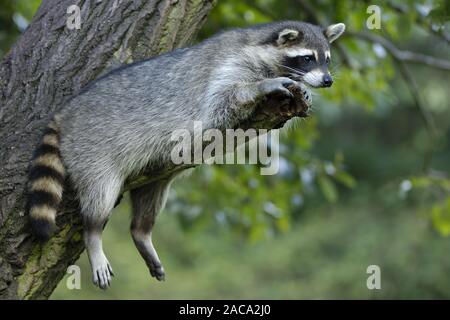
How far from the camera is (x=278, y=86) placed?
624cm

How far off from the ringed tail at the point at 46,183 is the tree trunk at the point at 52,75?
97 millimetres

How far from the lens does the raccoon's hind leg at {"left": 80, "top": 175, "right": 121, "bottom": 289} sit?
6.45 metres

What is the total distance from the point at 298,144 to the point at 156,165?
14.8ft

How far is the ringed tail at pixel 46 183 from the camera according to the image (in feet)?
19.6

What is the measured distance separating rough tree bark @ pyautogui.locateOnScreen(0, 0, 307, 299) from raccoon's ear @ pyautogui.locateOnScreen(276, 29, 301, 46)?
0.74 meters

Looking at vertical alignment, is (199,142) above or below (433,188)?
below

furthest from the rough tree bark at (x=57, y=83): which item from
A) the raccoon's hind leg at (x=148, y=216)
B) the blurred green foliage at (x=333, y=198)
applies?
the blurred green foliage at (x=333, y=198)

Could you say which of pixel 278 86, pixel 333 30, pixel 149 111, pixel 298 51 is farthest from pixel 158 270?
pixel 333 30

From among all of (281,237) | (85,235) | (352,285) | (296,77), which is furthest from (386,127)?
(85,235)

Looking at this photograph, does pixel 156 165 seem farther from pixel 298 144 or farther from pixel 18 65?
pixel 298 144

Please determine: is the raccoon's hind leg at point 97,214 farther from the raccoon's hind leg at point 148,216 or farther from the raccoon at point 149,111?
the raccoon's hind leg at point 148,216

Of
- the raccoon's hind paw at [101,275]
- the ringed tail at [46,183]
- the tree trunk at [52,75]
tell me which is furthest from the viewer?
the raccoon's hind paw at [101,275]

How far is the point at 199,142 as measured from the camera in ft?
22.1

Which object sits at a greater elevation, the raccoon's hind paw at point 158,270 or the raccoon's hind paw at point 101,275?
the raccoon's hind paw at point 158,270
